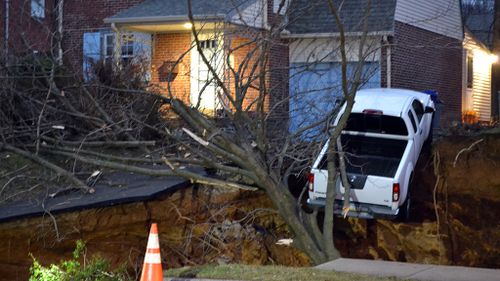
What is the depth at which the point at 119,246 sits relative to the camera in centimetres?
1438

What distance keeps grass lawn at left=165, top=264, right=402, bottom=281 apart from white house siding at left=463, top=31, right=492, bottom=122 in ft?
64.6

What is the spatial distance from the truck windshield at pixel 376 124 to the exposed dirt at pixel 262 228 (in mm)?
1335

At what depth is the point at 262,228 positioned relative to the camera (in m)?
14.8

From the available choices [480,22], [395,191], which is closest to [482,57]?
[480,22]

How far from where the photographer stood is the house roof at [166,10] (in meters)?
20.7

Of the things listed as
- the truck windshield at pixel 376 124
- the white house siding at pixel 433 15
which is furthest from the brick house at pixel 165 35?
the truck windshield at pixel 376 124

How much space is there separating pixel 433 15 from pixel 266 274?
1827cm

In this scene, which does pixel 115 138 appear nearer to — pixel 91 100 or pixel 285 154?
pixel 91 100

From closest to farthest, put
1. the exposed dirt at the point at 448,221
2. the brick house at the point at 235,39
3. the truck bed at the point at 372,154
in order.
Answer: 1. the truck bed at the point at 372,154
2. the exposed dirt at the point at 448,221
3. the brick house at the point at 235,39

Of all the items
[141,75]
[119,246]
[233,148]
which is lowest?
[119,246]

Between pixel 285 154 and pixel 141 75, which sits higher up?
pixel 141 75

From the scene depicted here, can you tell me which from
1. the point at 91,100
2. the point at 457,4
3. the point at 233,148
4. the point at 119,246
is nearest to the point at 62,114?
the point at 91,100

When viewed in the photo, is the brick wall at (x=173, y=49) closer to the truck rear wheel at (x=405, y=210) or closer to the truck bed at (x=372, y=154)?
the truck bed at (x=372, y=154)

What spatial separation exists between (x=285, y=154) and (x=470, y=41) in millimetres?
17949
